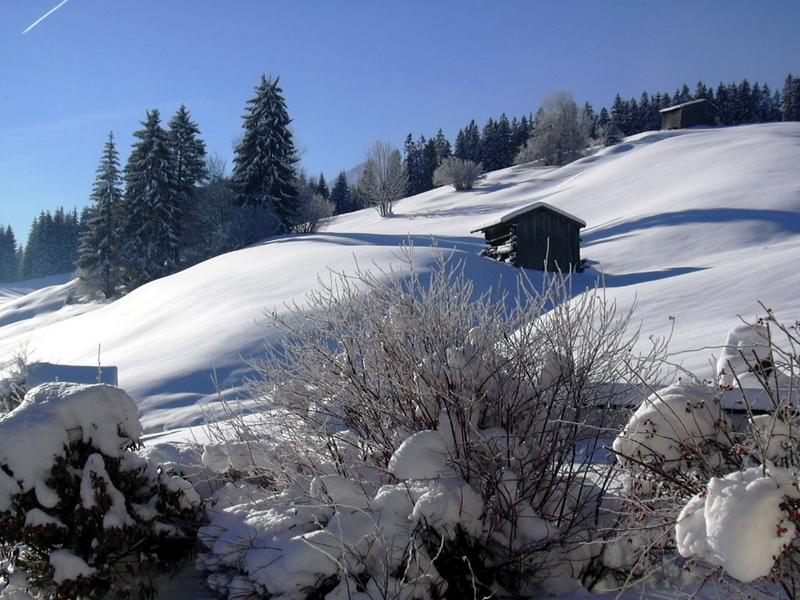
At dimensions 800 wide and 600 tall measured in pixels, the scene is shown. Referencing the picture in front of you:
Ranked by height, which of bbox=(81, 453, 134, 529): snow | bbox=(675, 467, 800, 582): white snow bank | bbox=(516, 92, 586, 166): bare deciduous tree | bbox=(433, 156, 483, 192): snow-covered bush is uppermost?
bbox=(516, 92, 586, 166): bare deciduous tree

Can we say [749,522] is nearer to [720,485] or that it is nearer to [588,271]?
[720,485]

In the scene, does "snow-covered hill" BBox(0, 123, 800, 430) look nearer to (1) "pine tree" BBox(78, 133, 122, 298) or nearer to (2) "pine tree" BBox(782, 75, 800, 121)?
(1) "pine tree" BBox(78, 133, 122, 298)

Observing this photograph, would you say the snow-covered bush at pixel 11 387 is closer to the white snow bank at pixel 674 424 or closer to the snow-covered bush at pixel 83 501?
the snow-covered bush at pixel 83 501

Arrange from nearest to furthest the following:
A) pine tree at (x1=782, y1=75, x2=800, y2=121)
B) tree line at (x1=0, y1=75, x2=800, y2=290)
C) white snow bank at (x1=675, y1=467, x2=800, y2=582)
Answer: white snow bank at (x1=675, y1=467, x2=800, y2=582), tree line at (x1=0, y1=75, x2=800, y2=290), pine tree at (x1=782, y1=75, x2=800, y2=121)

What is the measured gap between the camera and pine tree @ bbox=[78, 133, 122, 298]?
41.4 meters

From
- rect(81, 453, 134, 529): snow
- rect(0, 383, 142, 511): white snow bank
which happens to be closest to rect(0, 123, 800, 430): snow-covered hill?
rect(0, 383, 142, 511): white snow bank

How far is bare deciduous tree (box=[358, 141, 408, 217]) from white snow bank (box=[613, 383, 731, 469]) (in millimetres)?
51512

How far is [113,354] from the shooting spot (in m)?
18.7

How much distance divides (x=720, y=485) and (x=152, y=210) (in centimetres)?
4089

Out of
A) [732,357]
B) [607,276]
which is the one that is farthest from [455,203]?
[732,357]

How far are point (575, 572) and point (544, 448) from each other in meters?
0.80

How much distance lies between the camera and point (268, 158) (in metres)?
40.3

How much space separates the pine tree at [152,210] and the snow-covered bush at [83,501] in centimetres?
3678

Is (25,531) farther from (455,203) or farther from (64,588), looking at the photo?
(455,203)
